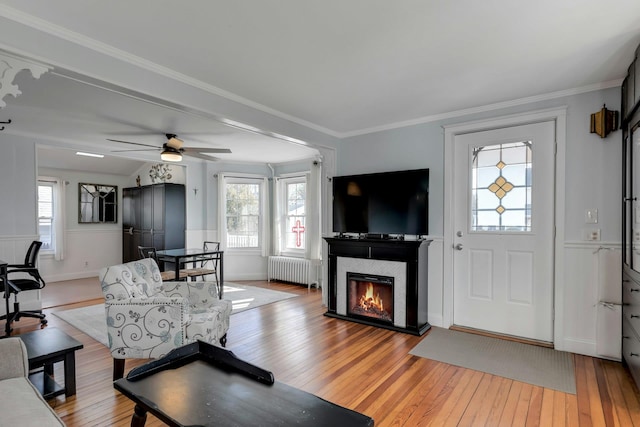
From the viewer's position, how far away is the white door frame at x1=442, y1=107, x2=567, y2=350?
3.12 meters

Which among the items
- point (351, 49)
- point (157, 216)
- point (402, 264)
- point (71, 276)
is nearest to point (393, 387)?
point (402, 264)

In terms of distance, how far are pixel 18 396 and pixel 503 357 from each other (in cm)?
333

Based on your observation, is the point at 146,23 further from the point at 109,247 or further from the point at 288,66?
the point at 109,247

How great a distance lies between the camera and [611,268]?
2.92 m

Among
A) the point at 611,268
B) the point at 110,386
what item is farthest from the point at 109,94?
the point at 611,268

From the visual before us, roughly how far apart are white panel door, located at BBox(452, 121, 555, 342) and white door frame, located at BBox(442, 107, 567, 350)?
0.06m

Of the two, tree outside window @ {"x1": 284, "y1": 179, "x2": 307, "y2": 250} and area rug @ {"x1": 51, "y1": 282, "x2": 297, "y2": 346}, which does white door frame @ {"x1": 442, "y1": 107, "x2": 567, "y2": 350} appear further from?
tree outside window @ {"x1": 284, "y1": 179, "x2": 307, "y2": 250}

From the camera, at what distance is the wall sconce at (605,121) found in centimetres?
288

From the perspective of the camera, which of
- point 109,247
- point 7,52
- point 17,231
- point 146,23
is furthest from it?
point 109,247

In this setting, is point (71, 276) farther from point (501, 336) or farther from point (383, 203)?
point (501, 336)

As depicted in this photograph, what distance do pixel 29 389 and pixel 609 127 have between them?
4.36m

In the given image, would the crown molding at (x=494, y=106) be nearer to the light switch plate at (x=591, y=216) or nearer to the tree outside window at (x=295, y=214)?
the light switch plate at (x=591, y=216)

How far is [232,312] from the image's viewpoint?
438cm

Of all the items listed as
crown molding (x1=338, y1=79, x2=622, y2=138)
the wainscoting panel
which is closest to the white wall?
crown molding (x1=338, y1=79, x2=622, y2=138)
